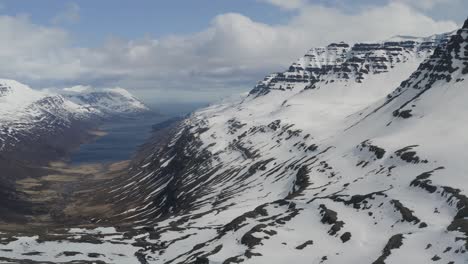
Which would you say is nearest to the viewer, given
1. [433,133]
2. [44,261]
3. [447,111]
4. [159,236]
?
[44,261]

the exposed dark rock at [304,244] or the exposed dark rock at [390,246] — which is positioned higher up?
the exposed dark rock at [390,246]

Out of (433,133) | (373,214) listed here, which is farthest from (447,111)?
(373,214)

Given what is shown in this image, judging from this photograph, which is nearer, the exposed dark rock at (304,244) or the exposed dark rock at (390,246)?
the exposed dark rock at (390,246)

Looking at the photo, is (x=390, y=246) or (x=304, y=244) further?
(x=304, y=244)

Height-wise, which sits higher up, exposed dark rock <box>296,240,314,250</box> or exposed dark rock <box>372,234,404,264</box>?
exposed dark rock <box>372,234,404,264</box>

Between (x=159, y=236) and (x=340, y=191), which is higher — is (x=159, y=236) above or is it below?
below

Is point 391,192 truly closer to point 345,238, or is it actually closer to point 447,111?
point 345,238

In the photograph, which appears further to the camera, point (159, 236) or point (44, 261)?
point (159, 236)

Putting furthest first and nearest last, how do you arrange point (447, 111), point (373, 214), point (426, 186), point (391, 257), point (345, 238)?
point (447, 111) → point (426, 186) → point (373, 214) → point (345, 238) → point (391, 257)

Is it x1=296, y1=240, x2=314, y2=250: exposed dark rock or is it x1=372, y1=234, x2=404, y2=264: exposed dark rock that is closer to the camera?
x1=372, y1=234, x2=404, y2=264: exposed dark rock

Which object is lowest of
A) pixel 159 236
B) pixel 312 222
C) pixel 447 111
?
pixel 159 236

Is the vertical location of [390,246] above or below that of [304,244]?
above
